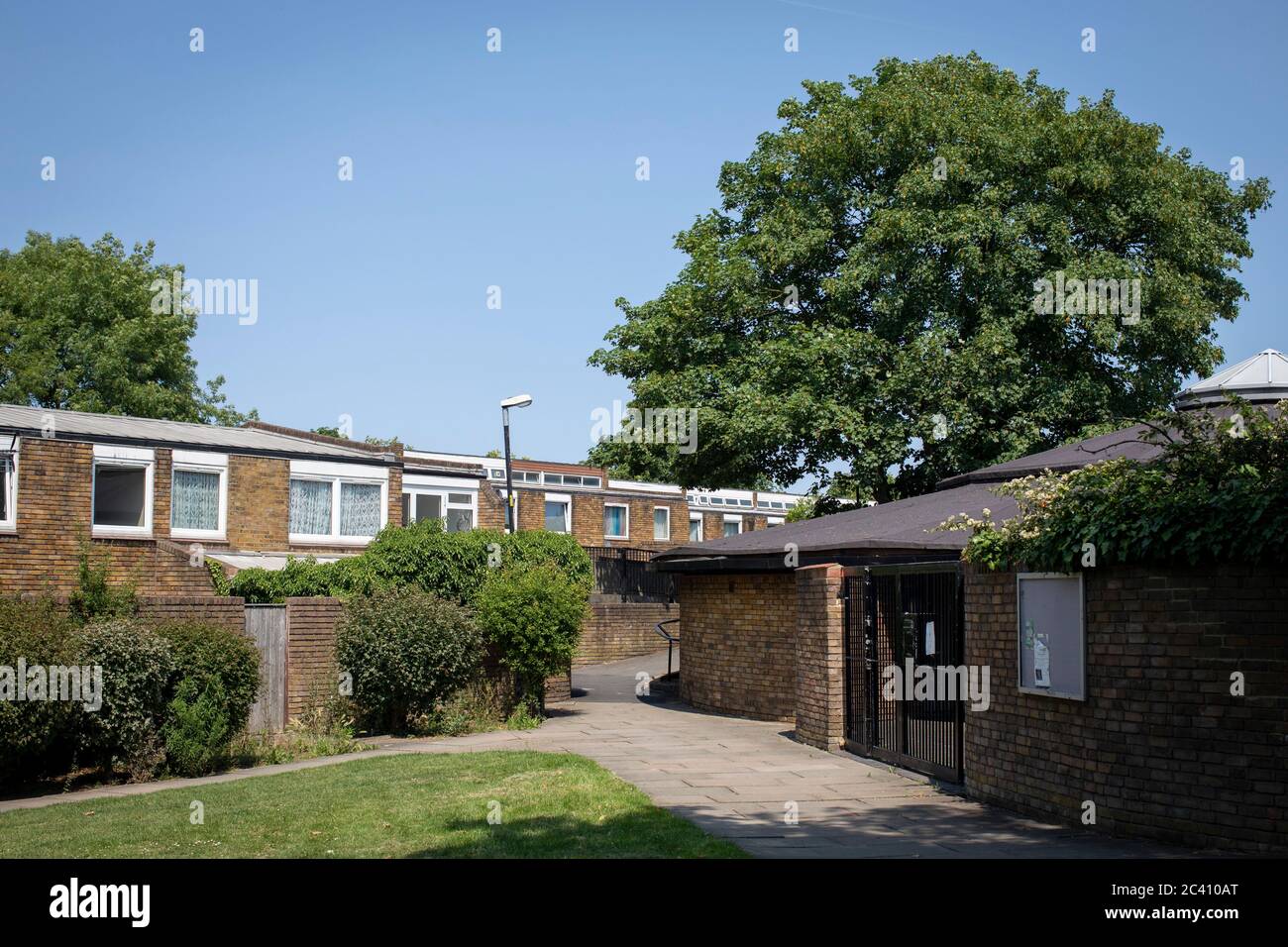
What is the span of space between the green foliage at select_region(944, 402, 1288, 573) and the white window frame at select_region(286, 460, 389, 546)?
70.4 ft

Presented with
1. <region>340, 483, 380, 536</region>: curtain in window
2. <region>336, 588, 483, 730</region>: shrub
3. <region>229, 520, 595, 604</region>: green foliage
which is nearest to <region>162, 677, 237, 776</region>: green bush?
<region>336, 588, 483, 730</region>: shrub

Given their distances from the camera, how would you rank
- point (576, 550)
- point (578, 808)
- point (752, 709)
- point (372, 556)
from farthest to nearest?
point (576, 550) < point (372, 556) < point (752, 709) < point (578, 808)

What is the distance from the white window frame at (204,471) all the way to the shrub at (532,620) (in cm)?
1122

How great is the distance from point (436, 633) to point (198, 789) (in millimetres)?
5034

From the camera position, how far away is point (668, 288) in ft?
97.8

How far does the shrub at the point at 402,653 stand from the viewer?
1697cm

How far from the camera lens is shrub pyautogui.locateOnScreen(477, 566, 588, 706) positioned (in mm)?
17703

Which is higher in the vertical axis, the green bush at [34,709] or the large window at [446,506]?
the large window at [446,506]

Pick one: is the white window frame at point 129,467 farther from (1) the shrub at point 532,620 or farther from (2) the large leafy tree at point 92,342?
(2) the large leafy tree at point 92,342

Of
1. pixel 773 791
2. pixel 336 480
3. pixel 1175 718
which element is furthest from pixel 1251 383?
pixel 336 480

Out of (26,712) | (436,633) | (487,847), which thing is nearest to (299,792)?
(26,712)

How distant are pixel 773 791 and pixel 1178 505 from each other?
15.8ft

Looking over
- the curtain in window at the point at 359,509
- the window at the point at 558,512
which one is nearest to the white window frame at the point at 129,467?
the curtain in window at the point at 359,509
